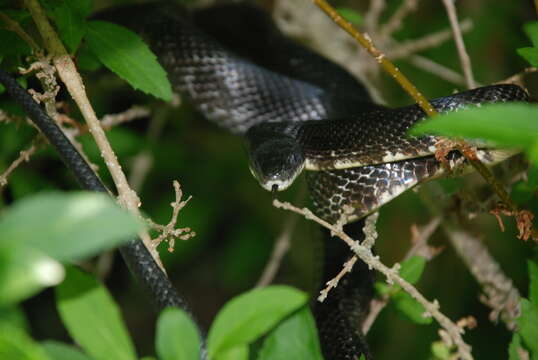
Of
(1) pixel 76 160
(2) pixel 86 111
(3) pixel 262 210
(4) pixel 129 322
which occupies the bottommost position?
(4) pixel 129 322

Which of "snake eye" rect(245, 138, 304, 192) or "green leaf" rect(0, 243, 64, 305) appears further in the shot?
"snake eye" rect(245, 138, 304, 192)

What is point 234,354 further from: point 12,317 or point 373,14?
point 373,14

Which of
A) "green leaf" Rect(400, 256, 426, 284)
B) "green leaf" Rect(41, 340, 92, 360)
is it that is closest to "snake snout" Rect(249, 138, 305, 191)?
"green leaf" Rect(400, 256, 426, 284)

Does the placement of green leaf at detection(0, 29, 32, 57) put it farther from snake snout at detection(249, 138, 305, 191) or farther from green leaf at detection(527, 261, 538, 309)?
green leaf at detection(527, 261, 538, 309)

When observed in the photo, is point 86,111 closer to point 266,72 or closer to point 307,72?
point 266,72

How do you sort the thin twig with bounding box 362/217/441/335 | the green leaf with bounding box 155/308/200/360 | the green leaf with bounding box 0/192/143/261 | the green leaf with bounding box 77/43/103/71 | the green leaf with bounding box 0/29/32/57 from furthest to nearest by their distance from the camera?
the thin twig with bounding box 362/217/441/335
the green leaf with bounding box 77/43/103/71
the green leaf with bounding box 0/29/32/57
the green leaf with bounding box 155/308/200/360
the green leaf with bounding box 0/192/143/261

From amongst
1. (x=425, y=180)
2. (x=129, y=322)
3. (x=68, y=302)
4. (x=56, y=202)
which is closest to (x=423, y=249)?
(x=425, y=180)
